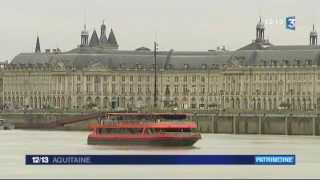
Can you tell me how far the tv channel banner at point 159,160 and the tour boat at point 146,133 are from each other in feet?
56.6

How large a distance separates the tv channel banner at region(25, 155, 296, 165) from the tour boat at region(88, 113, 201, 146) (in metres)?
17.3

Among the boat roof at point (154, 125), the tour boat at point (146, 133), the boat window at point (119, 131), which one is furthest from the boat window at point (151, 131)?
the boat window at point (119, 131)

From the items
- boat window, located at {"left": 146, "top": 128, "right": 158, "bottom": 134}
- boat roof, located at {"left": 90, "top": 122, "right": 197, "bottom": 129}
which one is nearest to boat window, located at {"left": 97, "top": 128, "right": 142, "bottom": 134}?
boat roof, located at {"left": 90, "top": 122, "right": 197, "bottom": 129}

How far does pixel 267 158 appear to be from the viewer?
2660 inches

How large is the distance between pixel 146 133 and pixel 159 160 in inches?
946

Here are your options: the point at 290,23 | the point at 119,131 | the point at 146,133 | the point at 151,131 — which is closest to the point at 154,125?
the point at 151,131

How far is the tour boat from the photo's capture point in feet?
304

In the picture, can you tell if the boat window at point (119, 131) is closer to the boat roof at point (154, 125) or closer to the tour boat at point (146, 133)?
the tour boat at point (146, 133)

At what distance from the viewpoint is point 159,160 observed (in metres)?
71.2

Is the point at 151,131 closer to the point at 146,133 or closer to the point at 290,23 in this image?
the point at 146,133

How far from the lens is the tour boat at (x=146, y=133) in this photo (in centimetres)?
9269

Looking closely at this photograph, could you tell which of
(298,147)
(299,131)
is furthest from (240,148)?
(299,131)

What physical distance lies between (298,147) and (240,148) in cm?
529

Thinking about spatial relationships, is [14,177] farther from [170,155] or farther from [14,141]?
[14,141]
